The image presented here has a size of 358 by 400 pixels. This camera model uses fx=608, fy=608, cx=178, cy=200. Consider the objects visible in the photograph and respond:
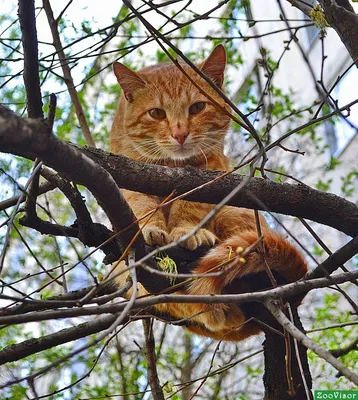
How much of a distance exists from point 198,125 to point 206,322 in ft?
3.50

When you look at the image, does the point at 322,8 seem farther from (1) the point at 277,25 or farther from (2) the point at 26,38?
(1) the point at 277,25

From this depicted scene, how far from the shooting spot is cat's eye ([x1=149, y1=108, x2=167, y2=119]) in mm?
3066

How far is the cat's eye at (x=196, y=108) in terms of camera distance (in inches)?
121

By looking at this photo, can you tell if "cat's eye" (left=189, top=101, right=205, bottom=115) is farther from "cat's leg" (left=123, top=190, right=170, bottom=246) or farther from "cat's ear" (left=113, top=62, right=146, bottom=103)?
"cat's leg" (left=123, top=190, right=170, bottom=246)

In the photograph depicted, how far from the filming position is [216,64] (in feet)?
10.3

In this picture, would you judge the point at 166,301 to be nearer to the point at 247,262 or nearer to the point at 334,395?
the point at 247,262

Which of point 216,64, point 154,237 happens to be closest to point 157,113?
point 216,64

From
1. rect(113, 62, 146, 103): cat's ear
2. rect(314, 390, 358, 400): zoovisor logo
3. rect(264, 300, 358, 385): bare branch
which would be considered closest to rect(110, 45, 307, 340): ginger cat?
rect(113, 62, 146, 103): cat's ear

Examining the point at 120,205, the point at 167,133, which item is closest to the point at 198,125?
the point at 167,133

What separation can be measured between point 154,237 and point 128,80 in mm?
1107

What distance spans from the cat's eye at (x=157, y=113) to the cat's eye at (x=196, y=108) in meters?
0.14

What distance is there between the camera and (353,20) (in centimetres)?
205

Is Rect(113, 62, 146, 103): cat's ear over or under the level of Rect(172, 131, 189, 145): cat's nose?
over

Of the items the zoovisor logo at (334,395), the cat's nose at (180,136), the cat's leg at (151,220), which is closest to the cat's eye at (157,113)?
the cat's nose at (180,136)
